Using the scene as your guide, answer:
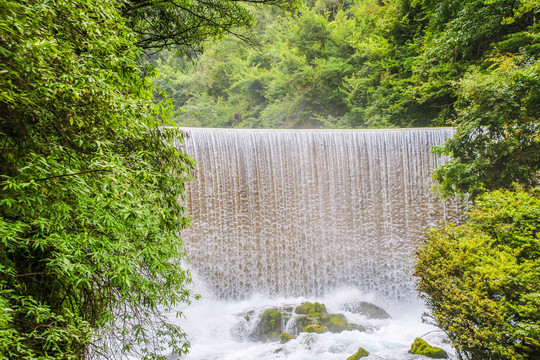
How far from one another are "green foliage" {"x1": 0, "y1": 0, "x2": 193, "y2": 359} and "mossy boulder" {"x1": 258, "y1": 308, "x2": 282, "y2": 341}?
204 inches

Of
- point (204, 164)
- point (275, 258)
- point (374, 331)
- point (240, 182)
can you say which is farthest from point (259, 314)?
point (204, 164)

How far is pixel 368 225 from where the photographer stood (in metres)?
8.91

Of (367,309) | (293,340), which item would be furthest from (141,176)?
(367,309)

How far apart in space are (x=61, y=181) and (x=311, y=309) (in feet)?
21.9

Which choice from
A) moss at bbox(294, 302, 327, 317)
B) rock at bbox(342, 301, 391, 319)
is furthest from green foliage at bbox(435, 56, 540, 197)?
moss at bbox(294, 302, 327, 317)

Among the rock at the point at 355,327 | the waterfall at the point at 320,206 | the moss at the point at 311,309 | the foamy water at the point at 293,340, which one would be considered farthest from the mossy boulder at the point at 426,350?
the waterfall at the point at 320,206

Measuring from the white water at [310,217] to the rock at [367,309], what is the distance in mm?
210

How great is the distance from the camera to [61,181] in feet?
5.65

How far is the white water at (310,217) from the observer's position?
7.92 m

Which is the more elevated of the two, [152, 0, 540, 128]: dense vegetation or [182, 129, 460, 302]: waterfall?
[152, 0, 540, 128]: dense vegetation

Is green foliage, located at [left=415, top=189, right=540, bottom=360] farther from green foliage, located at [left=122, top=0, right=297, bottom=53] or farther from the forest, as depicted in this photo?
green foliage, located at [left=122, top=0, right=297, bottom=53]

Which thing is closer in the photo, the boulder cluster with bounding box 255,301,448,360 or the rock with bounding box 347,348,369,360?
the rock with bounding box 347,348,369,360

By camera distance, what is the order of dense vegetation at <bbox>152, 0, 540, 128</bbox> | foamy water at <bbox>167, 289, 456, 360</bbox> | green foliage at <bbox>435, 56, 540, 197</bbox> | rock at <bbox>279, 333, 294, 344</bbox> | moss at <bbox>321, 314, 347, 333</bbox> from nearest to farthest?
green foliage at <bbox>435, 56, 540, 197</bbox> < foamy water at <bbox>167, 289, 456, 360</bbox> < rock at <bbox>279, 333, 294, 344</bbox> < moss at <bbox>321, 314, 347, 333</bbox> < dense vegetation at <bbox>152, 0, 540, 128</bbox>

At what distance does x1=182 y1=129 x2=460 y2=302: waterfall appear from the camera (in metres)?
8.14
